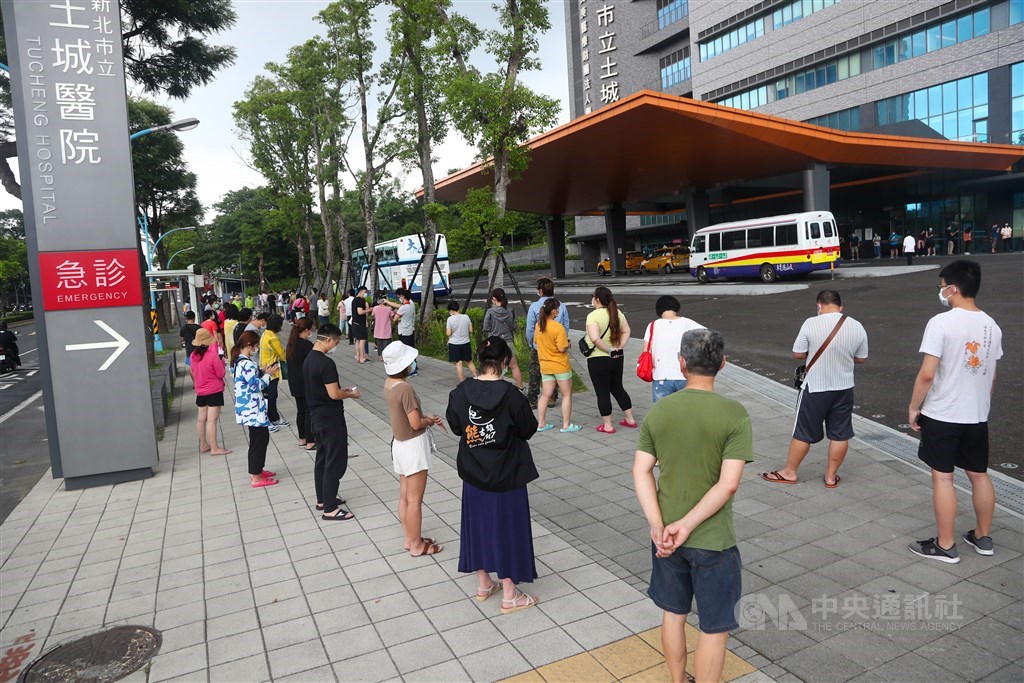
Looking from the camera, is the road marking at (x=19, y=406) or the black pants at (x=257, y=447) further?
the road marking at (x=19, y=406)

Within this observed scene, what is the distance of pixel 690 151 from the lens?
27.3m

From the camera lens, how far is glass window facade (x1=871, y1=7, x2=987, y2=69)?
107 feet

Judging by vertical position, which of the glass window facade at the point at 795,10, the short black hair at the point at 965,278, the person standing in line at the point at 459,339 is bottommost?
the person standing in line at the point at 459,339

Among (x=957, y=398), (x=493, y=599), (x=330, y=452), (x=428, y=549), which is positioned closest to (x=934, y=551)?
(x=957, y=398)

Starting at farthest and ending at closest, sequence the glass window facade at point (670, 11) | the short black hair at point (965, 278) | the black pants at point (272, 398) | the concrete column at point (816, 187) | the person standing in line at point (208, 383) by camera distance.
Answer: the glass window facade at point (670, 11) → the concrete column at point (816, 187) → the black pants at point (272, 398) → the person standing in line at point (208, 383) → the short black hair at point (965, 278)

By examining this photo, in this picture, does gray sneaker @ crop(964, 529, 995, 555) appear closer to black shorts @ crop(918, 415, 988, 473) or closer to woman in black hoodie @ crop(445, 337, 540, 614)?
black shorts @ crop(918, 415, 988, 473)

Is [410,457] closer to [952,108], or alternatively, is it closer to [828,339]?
[828,339]

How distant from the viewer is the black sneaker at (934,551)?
4316 millimetres

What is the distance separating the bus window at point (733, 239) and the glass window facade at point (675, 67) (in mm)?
28299

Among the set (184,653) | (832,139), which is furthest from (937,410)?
(832,139)

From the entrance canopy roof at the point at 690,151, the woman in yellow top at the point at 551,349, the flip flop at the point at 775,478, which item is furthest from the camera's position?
the entrance canopy roof at the point at 690,151

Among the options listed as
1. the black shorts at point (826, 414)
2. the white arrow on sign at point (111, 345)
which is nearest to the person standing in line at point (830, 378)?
the black shorts at point (826, 414)

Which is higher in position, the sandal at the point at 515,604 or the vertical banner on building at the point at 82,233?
the vertical banner on building at the point at 82,233

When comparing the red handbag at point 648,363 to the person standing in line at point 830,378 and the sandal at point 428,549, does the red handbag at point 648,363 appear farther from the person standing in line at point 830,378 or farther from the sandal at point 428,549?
the sandal at point 428,549
